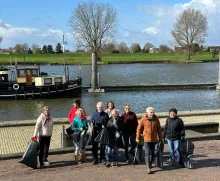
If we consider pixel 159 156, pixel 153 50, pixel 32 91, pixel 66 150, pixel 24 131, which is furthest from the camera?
pixel 153 50

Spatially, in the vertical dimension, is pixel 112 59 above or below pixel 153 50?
below

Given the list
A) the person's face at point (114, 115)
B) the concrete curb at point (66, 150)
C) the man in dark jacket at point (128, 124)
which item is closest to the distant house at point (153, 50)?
the concrete curb at point (66, 150)

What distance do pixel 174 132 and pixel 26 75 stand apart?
25.7m

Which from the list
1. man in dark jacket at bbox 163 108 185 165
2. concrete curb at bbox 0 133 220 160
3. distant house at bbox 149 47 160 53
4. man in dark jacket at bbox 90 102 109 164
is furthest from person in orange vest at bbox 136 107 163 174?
distant house at bbox 149 47 160 53

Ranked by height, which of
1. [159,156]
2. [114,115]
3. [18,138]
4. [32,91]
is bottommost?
[18,138]

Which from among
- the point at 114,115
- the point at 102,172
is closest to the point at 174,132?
the point at 114,115

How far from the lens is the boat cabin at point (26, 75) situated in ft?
107

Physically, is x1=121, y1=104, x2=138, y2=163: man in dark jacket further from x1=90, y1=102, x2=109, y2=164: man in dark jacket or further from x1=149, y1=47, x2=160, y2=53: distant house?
x1=149, y1=47, x2=160, y2=53: distant house

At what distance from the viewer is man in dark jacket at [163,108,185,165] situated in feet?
28.8

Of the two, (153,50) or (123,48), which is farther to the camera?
(153,50)

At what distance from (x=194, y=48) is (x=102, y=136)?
8845cm

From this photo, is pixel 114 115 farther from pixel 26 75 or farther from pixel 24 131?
pixel 26 75

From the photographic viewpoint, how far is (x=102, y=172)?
27.6 ft

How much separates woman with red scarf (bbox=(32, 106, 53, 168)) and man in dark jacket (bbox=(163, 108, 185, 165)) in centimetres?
282
